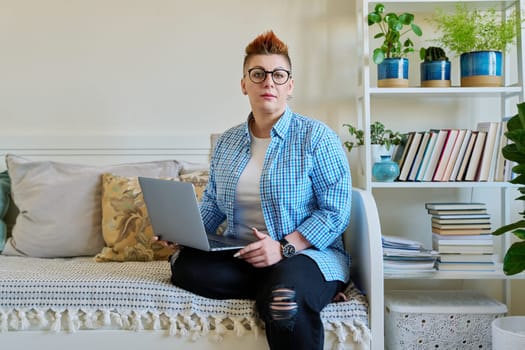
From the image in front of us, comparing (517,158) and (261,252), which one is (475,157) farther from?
(261,252)

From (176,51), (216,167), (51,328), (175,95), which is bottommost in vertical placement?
(51,328)

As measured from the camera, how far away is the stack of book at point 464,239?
191cm

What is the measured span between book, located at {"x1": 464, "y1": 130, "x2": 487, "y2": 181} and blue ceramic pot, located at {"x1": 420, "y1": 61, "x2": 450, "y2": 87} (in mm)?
233

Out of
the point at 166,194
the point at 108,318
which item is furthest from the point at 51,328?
the point at 166,194

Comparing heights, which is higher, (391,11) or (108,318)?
(391,11)

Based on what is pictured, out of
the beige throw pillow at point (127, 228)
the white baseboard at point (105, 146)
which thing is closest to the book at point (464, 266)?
the beige throw pillow at point (127, 228)

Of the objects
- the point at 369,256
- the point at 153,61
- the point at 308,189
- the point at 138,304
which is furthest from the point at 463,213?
the point at 153,61

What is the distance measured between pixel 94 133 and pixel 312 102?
94 cm

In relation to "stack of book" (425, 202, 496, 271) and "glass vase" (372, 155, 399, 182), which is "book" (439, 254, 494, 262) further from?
"glass vase" (372, 155, 399, 182)

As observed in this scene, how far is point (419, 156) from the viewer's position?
209 centimetres

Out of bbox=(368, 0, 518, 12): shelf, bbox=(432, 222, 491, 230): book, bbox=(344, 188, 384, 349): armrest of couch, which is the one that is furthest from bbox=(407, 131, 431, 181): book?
bbox=(368, 0, 518, 12): shelf

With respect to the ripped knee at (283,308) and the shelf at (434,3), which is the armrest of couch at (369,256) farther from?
the shelf at (434,3)

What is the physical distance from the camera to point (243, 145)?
5.88 ft

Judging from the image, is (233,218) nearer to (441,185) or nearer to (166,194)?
(166,194)
